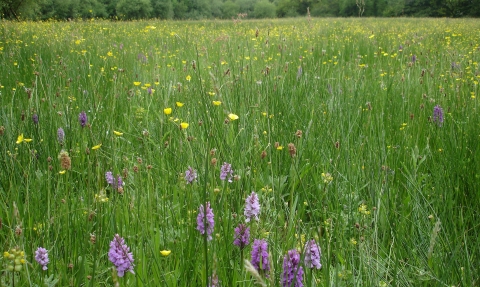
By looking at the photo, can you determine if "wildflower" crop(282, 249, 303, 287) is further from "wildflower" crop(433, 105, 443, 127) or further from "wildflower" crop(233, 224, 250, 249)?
"wildflower" crop(433, 105, 443, 127)

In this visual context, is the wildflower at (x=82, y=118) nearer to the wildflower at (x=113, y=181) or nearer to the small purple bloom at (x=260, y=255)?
the wildflower at (x=113, y=181)

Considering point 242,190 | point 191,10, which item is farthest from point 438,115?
point 191,10

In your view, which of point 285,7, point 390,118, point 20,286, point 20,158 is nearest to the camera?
point 20,286

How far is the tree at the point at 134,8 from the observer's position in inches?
1239

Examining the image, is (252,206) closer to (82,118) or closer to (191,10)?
(82,118)

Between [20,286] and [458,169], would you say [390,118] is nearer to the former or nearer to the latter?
[458,169]

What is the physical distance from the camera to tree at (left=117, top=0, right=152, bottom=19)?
31459mm

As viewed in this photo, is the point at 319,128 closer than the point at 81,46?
Yes

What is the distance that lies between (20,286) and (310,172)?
1174mm

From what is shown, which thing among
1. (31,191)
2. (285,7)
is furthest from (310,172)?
(285,7)

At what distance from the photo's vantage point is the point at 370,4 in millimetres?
37125

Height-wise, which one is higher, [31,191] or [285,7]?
[285,7]

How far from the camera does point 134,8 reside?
1237 inches

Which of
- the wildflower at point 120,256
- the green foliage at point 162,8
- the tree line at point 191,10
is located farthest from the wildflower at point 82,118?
the green foliage at point 162,8
